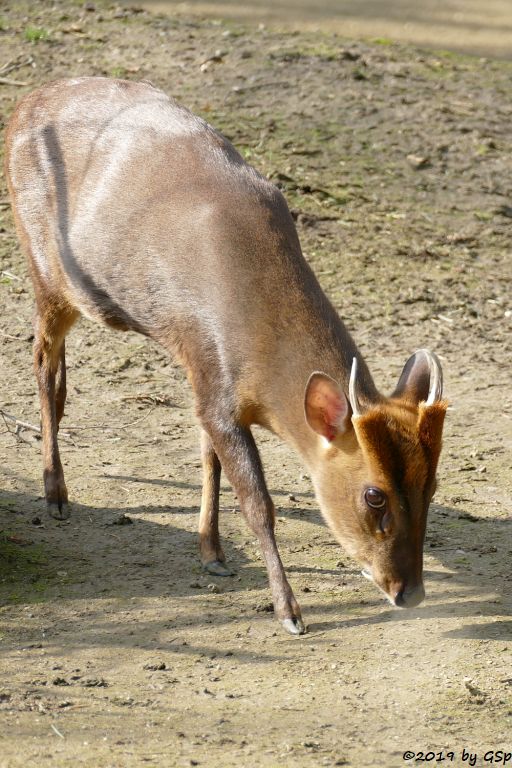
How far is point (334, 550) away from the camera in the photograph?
18.1ft

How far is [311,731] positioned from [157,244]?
7.00 ft

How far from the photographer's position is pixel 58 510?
18.8ft

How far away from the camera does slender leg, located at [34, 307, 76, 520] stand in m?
5.77

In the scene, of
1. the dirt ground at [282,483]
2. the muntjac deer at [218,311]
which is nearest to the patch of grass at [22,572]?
the dirt ground at [282,483]

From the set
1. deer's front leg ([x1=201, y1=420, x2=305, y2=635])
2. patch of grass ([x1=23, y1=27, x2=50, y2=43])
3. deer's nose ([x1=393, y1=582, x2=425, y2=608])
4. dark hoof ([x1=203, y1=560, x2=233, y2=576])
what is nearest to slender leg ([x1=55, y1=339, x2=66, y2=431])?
dark hoof ([x1=203, y1=560, x2=233, y2=576])

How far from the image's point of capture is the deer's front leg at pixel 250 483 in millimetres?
4895

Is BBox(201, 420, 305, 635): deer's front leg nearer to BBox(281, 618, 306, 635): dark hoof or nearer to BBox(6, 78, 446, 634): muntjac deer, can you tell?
BBox(6, 78, 446, 634): muntjac deer

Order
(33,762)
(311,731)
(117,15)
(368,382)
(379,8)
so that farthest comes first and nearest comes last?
(379,8)
(117,15)
(368,382)
(311,731)
(33,762)

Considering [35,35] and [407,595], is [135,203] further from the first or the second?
[35,35]

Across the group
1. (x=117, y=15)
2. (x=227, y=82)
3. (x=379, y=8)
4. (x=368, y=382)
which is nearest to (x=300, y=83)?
(x=227, y=82)

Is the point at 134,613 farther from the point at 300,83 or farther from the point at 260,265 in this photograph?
the point at 300,83

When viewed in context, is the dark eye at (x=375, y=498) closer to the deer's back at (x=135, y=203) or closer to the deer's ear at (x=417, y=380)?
the deer's ear at (x=417, y=380)

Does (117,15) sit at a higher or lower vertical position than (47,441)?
higher

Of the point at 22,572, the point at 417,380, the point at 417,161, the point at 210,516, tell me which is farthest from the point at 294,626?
the point at 417,161
